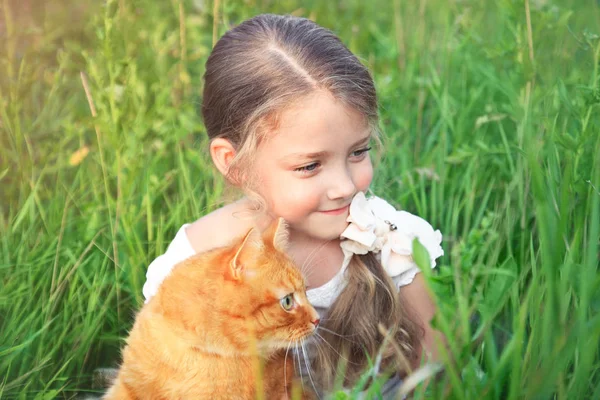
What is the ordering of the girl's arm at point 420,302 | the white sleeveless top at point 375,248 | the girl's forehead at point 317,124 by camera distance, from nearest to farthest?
1. the girl's forehead at point 317,124
2. the white sleeveless top at point 375,248
3. the girl's arm at point 420,302

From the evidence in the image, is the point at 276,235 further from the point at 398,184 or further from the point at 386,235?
the point at 398,184

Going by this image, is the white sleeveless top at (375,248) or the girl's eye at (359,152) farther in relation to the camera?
the white sleeveless top at (375,248)

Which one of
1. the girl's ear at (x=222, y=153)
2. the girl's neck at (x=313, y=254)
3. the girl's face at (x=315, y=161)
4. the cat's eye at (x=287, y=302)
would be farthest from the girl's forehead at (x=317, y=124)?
the cat's eye at (x=287, y=302)

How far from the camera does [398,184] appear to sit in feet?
9.55

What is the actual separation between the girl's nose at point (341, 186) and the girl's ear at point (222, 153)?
0.32m

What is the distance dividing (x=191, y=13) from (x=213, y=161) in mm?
1906

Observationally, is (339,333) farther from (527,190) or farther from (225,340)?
(527,190)

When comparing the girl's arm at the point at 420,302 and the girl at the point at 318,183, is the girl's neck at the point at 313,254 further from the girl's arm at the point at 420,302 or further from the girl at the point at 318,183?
the girl's arm at the point at 420,302

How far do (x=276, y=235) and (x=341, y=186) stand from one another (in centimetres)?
26

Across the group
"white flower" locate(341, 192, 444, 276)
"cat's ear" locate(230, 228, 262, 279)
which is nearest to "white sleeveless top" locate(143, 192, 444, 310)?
"white flower" locate(341, 192, 444, 276)

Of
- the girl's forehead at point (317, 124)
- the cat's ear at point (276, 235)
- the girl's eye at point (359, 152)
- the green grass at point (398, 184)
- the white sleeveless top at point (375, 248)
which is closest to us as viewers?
the green grass at point (398, 184)

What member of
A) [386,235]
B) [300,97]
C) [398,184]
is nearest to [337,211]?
[386,235]

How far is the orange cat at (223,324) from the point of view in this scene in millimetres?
1728

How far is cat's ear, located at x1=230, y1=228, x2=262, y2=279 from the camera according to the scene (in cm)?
170
